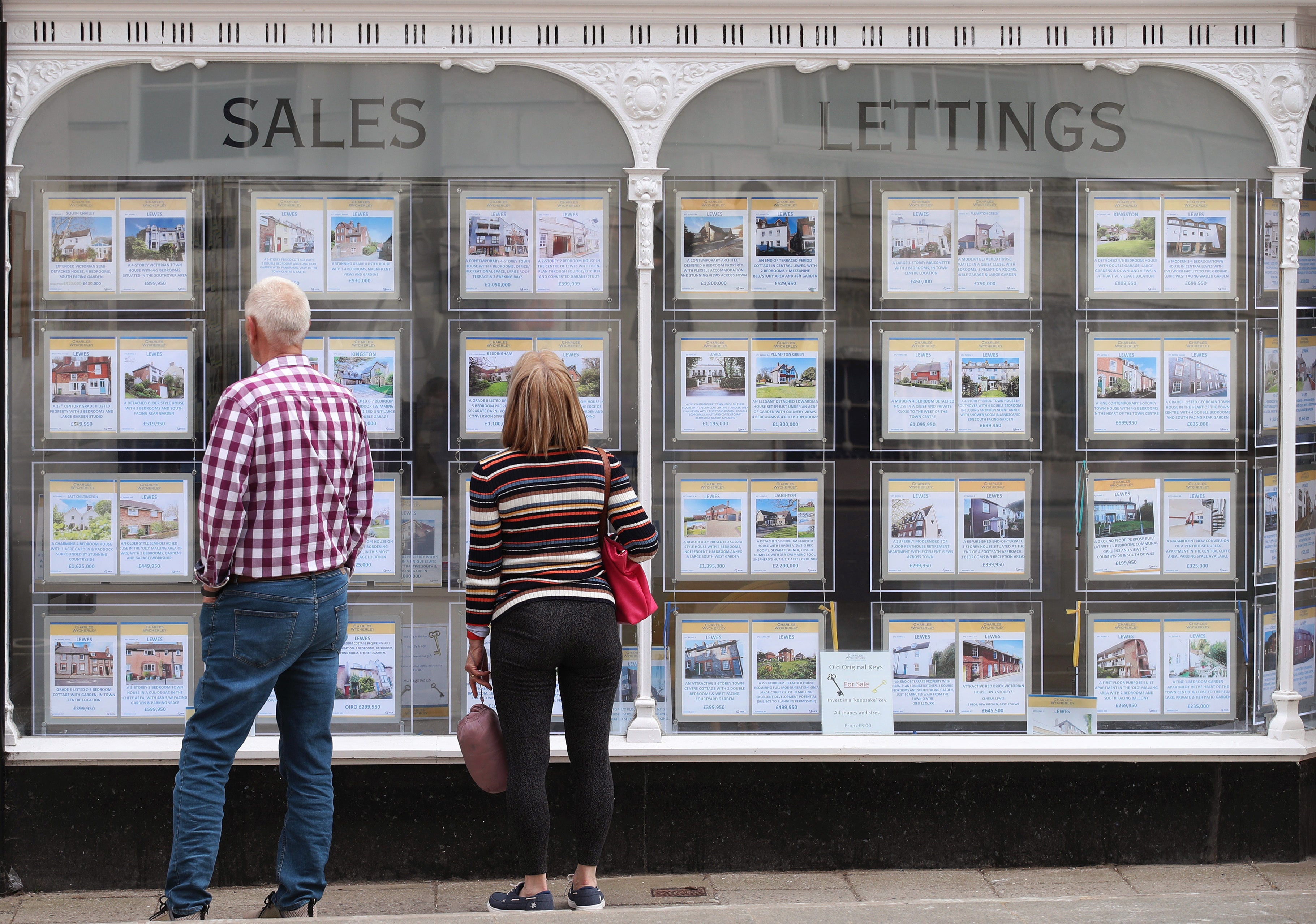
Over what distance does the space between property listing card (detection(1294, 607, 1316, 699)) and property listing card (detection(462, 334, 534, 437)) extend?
3434mm

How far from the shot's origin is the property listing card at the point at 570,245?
467cm

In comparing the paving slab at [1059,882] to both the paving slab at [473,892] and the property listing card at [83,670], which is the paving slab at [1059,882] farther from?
the property listing card at [83,670]

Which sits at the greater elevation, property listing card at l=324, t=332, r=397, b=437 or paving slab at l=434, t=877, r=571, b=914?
property listing card at l=324, t=332, r=397, b=437

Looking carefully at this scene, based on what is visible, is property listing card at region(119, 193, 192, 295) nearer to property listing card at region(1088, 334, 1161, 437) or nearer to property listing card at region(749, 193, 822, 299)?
property listing card at region(749, 193, 822, 299)

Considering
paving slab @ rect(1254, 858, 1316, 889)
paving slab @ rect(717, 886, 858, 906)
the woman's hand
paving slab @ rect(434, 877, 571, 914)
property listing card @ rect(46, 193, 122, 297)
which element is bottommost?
paving slab @ rect(434, 877, 571, 914)

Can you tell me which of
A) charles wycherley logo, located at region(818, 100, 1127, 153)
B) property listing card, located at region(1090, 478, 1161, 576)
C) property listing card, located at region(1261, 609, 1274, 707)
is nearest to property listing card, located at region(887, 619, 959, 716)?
property listing card, located at region(1090, 478, 1161, 576)

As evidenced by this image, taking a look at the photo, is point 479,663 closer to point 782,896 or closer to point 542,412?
point 542,412

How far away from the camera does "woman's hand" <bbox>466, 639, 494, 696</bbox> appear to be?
3678mm

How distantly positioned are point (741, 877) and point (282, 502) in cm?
249

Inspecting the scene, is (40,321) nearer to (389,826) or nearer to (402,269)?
(402,269)

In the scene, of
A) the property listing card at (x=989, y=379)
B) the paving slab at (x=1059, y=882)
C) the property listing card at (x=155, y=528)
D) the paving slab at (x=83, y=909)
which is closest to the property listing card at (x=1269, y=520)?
the property listing card at (x=989, y=379)

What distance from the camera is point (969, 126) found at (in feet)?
15.4

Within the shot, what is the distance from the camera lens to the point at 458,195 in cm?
467

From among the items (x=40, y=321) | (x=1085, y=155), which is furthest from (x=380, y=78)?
(x=1085, y=155)
